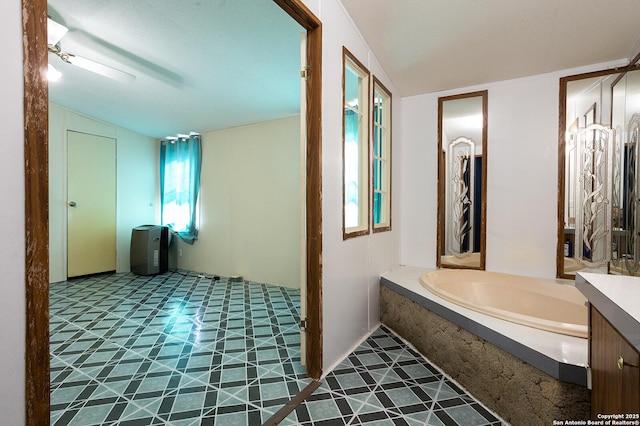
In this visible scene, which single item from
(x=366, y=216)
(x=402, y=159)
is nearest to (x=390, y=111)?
(x=402, y=159)

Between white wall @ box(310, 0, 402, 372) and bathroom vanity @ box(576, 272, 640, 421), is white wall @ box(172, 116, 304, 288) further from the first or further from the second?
bathroom vanity @ box(576, 272, 640, 421)

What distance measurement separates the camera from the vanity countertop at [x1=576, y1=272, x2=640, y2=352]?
66 cm

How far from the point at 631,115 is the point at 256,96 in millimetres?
3172

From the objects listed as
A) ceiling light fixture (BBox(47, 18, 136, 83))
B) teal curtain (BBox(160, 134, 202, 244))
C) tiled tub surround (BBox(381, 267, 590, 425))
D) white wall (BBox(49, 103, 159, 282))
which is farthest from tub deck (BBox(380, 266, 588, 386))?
white wall (BBox(49, 103, 159, 282))

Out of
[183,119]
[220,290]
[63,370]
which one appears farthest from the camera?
[183,119]

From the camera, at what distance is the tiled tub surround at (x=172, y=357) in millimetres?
1517

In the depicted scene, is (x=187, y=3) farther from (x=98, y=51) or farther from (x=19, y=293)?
(x=19, y=293)

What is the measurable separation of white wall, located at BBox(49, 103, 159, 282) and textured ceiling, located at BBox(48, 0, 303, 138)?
31 centimetres

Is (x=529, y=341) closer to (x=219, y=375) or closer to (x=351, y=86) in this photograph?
(x=219, y=375)

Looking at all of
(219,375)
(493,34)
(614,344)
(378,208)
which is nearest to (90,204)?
(219,375)

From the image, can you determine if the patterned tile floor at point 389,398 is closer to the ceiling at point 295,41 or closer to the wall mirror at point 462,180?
the wall mirror at point 462,180

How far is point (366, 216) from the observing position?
2.34 meters

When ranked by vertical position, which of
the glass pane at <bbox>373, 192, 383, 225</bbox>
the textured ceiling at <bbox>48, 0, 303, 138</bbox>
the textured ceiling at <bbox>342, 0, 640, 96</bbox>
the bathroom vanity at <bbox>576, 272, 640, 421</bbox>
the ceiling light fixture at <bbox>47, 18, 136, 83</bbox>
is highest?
the textured ceiling at <bbox>48, 0, 303, 138</bbox>

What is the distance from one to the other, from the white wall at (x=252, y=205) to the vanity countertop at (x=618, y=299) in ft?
9.04
